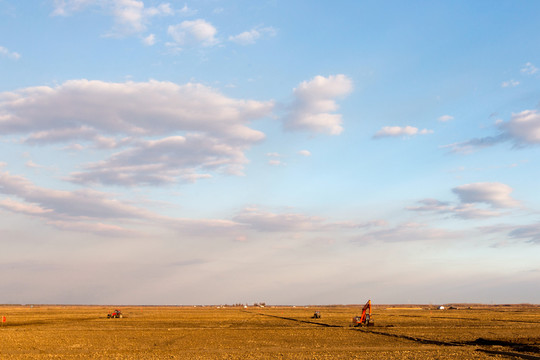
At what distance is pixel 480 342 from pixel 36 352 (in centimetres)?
3328

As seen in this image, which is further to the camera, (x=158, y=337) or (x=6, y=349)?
(x=158, y=337)

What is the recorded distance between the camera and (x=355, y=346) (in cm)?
3650

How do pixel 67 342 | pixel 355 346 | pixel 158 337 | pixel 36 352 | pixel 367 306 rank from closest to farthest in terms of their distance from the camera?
pixel 36 352 < pixel 355 346 < pixel 67 342 < pixel 158 337 < pixel 367 306

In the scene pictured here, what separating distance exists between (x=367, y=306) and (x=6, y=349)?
143ft

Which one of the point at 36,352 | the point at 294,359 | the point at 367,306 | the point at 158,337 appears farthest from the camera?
the point at 367,306

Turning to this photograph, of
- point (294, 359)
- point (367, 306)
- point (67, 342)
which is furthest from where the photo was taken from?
point (367, 306)

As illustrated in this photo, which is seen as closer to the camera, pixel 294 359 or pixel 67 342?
pixel 294 359

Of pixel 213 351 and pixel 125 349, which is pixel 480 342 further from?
pixel 125 349

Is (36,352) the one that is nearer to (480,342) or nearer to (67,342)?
(67,342)

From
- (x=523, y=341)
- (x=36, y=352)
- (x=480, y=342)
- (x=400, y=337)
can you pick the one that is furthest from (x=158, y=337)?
(x=523, y=341)

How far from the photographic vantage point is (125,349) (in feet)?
111

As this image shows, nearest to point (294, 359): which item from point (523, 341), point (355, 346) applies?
point (355, 346)

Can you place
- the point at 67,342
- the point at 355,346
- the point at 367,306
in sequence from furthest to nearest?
the point at 367,306 → the point at 67,342 → the point at 355,346

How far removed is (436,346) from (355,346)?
611 cm
